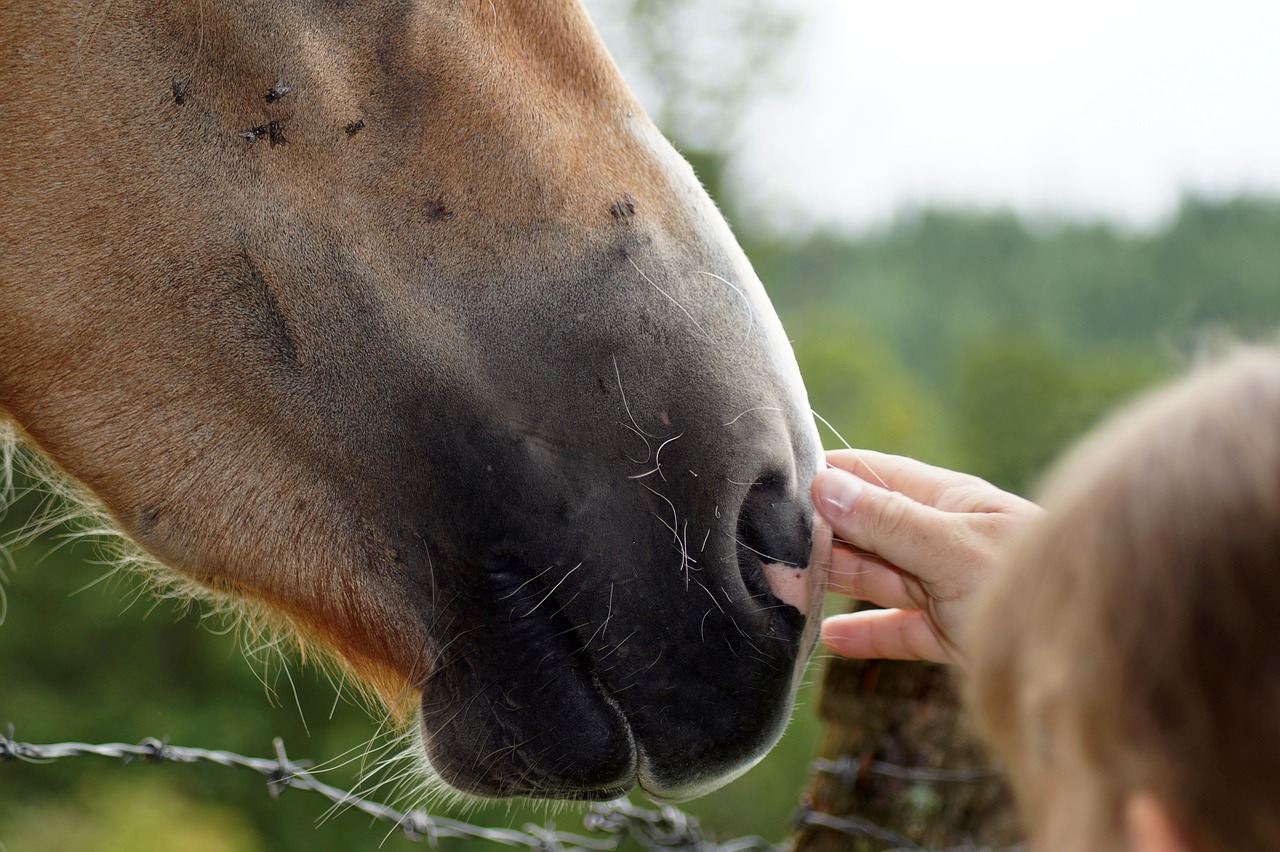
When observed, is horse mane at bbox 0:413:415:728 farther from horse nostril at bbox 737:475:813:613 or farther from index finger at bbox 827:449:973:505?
index finger at bbox 827:449:973:505

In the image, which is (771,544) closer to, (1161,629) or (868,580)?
(868,580)

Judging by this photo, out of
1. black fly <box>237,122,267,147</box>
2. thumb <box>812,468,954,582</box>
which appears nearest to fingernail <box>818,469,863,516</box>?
thumb <box>812,468,954,582</box>

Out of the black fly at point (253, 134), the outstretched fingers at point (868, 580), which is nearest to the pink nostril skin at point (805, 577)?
the outstretched fingers at point (868, 580)

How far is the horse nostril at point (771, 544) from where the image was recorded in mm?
1465

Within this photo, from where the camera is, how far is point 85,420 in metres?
1.56

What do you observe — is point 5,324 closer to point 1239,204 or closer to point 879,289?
point 1239,204

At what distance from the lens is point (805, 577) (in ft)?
4.86

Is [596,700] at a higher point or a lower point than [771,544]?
lower

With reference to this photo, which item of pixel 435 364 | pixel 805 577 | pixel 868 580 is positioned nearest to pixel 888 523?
pixel 805 577

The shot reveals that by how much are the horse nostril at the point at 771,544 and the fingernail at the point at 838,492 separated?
0.05 m

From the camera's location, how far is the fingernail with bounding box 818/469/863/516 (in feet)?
4.72

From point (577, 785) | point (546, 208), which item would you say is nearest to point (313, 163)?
point (546, 208)

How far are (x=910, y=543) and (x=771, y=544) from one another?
0.20 m

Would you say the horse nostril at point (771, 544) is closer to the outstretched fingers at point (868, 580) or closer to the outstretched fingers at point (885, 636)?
the outstretched fingers at point (868, 580)
